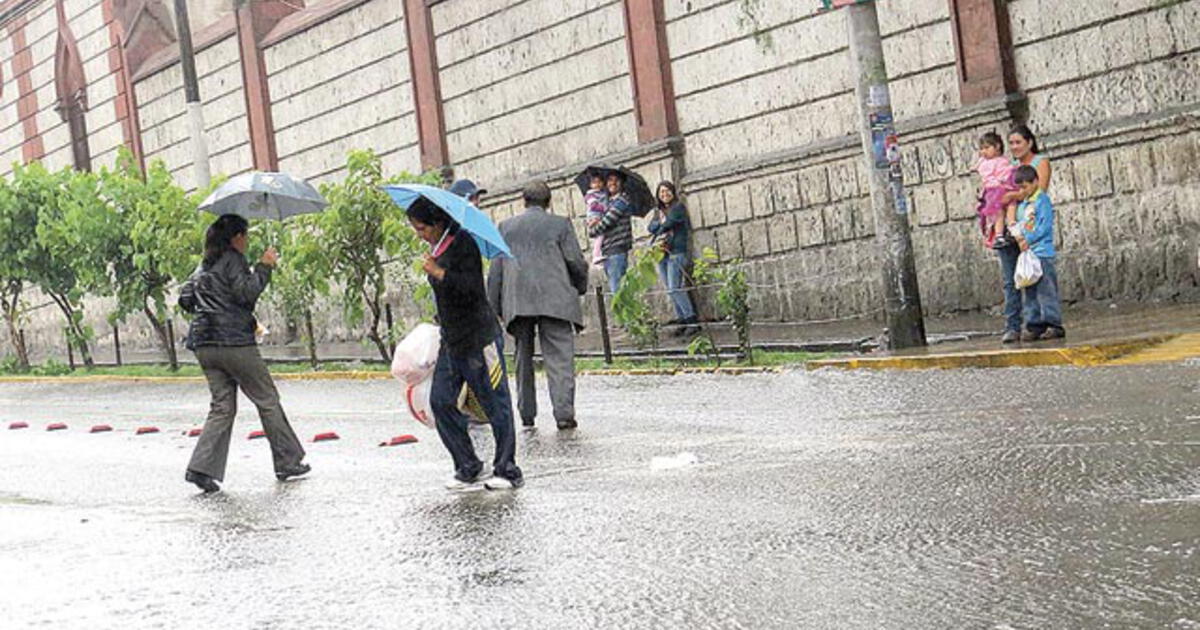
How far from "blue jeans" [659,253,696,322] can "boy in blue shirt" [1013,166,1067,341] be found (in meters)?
5.66

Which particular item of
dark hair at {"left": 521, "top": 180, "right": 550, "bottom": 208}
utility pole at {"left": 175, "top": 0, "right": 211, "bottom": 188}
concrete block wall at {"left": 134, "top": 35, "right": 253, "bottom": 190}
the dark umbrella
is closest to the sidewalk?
dark hair at {"left": 521, "top": 180, "right": 550, "bottom": 208}

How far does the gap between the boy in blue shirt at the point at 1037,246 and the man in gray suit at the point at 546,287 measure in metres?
3.89

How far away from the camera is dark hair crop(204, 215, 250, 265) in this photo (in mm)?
11742

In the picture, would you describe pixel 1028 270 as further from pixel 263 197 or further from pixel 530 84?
pixel 530 84

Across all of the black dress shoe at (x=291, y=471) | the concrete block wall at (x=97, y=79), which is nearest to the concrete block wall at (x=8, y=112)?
the concrete block wall at (x=97, y=79)

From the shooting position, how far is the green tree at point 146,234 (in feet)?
82.1

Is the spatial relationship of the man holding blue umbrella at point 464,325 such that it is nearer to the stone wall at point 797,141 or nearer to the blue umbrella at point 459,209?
the blue umbrella at point 459,209

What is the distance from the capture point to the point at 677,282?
22078 mm

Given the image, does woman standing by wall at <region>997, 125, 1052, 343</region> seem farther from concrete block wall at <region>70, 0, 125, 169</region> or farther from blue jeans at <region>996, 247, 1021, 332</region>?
concrete block wall at <region>70, 0, 125, 169</region>

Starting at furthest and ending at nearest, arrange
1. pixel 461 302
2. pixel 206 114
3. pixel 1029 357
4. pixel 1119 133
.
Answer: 1. pixel 206 114
2. pixel 1119 133
3. pixel 1029 357
4. pixel 461 302

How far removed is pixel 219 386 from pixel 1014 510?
5.73 meters

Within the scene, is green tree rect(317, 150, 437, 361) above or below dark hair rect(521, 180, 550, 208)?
above

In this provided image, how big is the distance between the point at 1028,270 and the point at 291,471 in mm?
6275

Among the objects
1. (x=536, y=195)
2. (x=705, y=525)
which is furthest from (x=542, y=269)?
(x=705, y=525)
